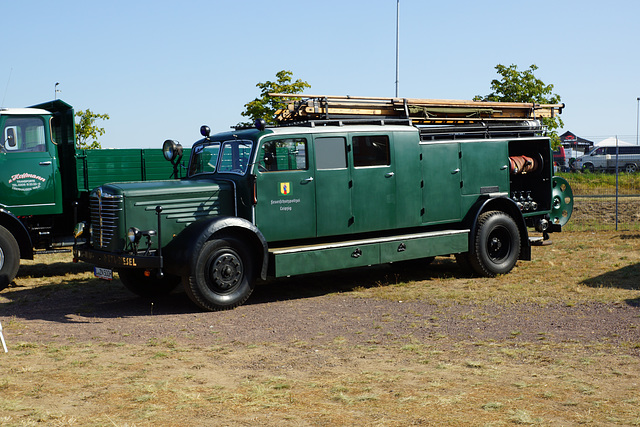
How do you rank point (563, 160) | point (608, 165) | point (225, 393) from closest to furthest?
point (225, 393)
point (608, 165)
point (563, 160)

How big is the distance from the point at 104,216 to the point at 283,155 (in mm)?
2399

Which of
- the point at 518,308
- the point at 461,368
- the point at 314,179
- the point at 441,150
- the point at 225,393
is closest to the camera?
the point at 225,393

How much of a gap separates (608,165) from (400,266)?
27.0 m

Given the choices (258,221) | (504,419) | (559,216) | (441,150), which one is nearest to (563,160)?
(559,216)

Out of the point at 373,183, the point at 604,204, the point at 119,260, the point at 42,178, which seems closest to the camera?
the point at 119,260

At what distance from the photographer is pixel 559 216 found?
1271 centimetres

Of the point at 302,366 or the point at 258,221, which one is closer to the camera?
the point at 302,366

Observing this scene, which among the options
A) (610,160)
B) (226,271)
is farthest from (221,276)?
(610,160)

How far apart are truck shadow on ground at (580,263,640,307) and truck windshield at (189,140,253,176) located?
5107 millimetres

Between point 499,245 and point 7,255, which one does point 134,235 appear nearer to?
point 7,255

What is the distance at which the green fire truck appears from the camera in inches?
341

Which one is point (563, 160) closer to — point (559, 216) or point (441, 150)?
point (559, 216)

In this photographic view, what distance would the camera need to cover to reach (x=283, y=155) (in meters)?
9.26

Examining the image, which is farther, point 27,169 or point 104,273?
point 27,169
